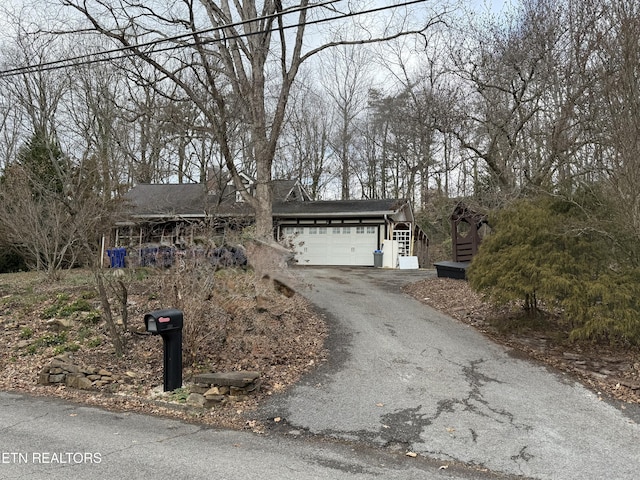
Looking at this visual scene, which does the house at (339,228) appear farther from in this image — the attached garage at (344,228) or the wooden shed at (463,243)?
the wooden shed at (463,243)

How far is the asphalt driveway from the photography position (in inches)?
161

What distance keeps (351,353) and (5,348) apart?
5833mm

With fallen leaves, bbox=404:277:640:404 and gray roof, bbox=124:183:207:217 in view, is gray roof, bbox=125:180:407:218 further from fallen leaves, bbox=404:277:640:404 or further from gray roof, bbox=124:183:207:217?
fallen leaves, bbox=404:277:640:404

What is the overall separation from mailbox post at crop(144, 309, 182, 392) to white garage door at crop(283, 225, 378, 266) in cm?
1574

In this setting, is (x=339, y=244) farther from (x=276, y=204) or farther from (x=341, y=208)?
(x=276, y=204)

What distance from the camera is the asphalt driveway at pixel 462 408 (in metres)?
4.10

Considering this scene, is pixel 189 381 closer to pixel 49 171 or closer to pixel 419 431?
pixel 419 431

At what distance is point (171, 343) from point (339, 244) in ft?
54.5

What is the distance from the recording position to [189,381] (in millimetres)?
6008

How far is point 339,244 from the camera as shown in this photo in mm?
22016

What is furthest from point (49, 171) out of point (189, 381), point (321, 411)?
point (321, 411)

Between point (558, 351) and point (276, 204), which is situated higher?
point (276, 204)

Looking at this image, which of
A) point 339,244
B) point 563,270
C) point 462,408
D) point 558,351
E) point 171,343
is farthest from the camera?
point 339,244

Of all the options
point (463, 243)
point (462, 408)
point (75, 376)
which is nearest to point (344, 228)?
point (463, 243)
